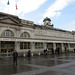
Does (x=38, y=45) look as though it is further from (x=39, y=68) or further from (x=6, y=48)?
(x=39, y=68)

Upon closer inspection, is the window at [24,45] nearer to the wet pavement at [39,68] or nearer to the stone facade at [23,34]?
the stone facade at [23,34]

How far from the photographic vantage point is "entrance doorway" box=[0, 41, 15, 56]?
2277cm

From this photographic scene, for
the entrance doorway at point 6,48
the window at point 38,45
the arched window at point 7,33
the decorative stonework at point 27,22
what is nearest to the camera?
the entrance doorway at point 6,48

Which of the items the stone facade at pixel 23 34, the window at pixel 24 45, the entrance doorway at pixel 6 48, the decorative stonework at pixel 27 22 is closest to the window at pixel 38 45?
the stone facade at pixel 23 34

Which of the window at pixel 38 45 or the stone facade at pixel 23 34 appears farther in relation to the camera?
the window at pixel 38 45

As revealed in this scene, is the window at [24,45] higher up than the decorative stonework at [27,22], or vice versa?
the decorative stonework at [27,22]

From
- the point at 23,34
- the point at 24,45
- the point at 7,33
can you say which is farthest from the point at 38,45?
the point at 7,33

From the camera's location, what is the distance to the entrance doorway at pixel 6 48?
74.7 feet

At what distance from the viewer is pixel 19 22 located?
84.5 ft

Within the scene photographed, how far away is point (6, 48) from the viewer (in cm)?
2334

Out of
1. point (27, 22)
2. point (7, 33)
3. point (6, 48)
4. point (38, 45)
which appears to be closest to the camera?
point (6, 48)

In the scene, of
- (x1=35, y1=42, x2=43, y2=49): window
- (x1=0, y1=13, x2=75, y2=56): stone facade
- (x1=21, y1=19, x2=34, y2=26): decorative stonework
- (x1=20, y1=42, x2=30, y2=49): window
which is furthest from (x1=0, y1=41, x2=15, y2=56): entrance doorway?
(x1=35, y1=42, x2=43, y2=49): window

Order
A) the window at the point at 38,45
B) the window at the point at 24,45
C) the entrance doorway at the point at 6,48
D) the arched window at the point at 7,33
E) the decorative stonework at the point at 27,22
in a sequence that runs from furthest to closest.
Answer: the window at the point at 38,45 < the decorative stonework at the point at 27,22 < the window at the point at 24,45 < the arched window at the point at 7,33 < the entrance doorway at the point at 6,48

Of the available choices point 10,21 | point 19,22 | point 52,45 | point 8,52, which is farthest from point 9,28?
point 52,45
